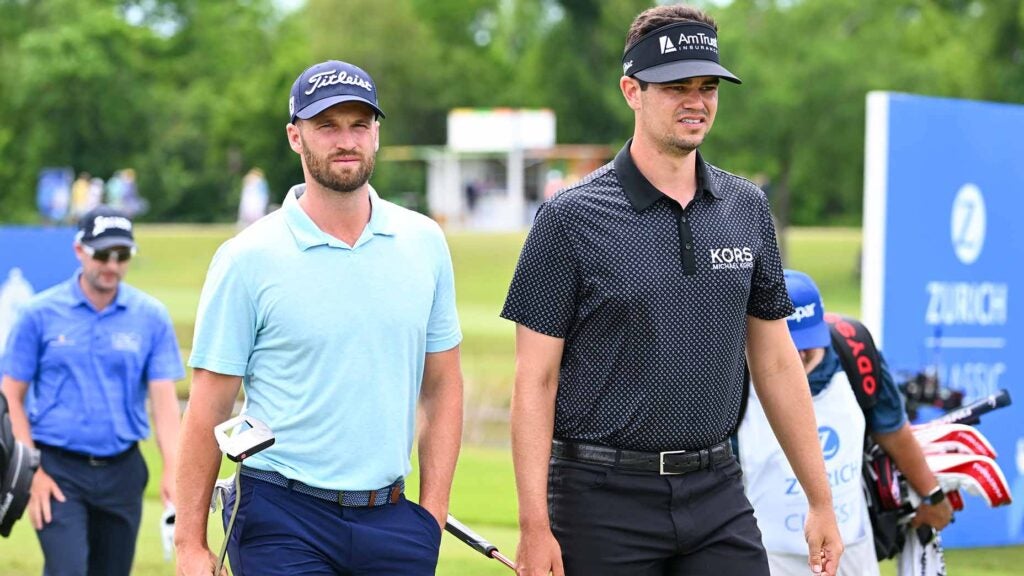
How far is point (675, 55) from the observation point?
4324 millimetres

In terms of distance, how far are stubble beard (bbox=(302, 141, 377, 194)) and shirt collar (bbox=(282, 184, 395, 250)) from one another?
114 mm

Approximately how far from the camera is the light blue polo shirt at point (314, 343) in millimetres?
4172

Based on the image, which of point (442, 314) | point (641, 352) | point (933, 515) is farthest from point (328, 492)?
point (933, 515)

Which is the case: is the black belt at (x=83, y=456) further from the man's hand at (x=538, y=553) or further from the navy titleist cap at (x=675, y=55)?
the navy titleist cap at (x=675, y=55)

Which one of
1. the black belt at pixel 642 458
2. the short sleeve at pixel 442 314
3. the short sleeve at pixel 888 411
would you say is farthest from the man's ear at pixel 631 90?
the short sleeve at pixel 888 411

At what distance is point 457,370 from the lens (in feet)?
14.8

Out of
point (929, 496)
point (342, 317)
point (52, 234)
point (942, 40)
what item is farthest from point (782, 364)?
point (942, 40)

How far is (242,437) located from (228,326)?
1.04 ft

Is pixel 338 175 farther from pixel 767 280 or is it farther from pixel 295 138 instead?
pixel 767 280

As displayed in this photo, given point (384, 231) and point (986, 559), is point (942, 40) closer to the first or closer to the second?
point (986, 559)

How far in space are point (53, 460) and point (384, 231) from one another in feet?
10.8

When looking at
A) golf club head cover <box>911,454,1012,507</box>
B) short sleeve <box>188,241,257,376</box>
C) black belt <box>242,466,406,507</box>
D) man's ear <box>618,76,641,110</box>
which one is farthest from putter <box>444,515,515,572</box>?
golf club head cover <box>911,454,1012,507</box>

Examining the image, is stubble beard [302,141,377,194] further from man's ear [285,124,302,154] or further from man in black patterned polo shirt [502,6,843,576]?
man in black patterned polo shirt [502,6,843,576]

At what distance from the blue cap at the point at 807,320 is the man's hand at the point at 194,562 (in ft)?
6.91
